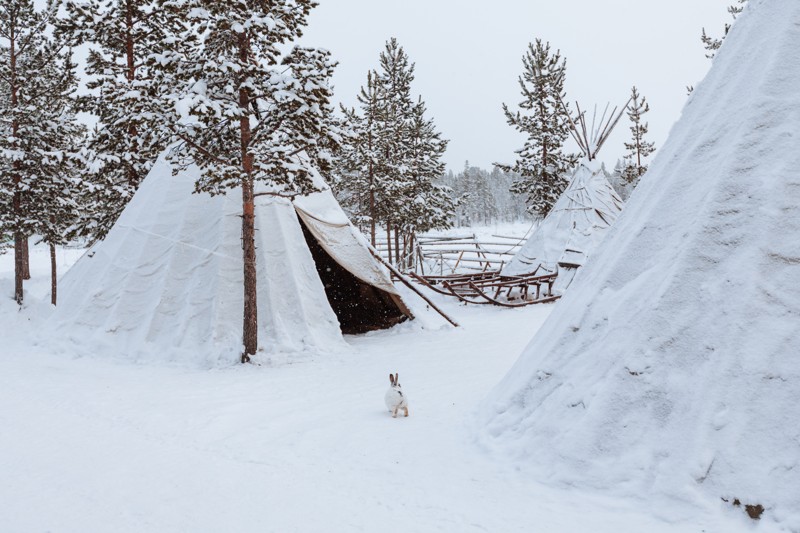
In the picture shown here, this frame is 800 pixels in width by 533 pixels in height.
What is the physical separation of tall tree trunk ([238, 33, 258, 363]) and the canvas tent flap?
1752 millimetres

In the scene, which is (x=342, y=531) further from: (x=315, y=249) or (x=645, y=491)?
(x=315, y=249)

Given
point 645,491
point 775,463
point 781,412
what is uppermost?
point 781,412

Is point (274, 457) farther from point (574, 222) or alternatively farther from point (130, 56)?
point (574, 222)

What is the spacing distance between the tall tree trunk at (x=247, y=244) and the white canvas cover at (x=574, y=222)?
11.4m

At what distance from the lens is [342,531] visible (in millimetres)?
3469

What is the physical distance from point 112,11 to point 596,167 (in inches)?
661

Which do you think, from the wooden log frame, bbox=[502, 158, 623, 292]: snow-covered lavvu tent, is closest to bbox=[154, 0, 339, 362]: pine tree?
the wooden log frame

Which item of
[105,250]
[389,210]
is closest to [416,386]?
[105,250]

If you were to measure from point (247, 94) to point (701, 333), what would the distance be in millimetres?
8228

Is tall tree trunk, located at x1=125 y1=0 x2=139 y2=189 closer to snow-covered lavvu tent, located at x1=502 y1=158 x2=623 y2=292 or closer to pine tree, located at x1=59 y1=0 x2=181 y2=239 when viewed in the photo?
pine tree, located at x1=59 y1=0 x2=181 y2=239

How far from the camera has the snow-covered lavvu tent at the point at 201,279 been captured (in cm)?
977

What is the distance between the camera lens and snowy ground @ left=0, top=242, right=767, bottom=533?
360cm

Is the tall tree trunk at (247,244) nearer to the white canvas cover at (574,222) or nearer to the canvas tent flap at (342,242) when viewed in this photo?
the canvas tent flap at (342,242)

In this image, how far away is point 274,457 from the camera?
4926mm
